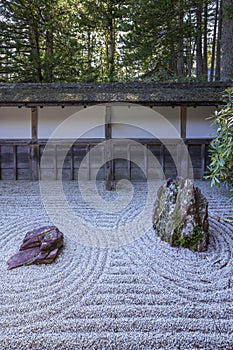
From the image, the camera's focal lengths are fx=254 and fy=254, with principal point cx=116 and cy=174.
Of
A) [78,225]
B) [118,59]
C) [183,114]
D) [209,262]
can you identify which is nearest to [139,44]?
[118,59]

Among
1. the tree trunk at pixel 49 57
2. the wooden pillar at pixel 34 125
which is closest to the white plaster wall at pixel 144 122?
the wooden pillar at pixel 34 125

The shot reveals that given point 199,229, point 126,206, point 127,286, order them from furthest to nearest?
1. point 126,206
2. point 199,229
3. point 127,286

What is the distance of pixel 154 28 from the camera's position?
8.14 metres

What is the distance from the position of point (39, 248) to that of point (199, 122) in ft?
15.9

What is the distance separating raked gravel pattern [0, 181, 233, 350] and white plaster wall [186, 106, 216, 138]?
3.22m

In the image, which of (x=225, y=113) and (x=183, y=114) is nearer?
(x=225, y=113)

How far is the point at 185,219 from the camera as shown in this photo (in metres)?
3.15

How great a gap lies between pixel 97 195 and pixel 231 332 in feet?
12.3

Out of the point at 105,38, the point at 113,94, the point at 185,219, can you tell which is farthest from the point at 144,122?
the point at 105,38

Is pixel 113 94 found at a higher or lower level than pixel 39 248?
higher

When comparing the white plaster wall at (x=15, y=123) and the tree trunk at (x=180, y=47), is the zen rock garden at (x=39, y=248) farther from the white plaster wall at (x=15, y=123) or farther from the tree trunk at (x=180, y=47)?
the tree trunk at (x=180, y=47)

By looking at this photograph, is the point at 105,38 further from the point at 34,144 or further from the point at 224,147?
the point at 224,147

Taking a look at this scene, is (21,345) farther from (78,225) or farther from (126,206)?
(126,206)

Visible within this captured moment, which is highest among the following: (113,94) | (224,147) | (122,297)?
(113,94)
